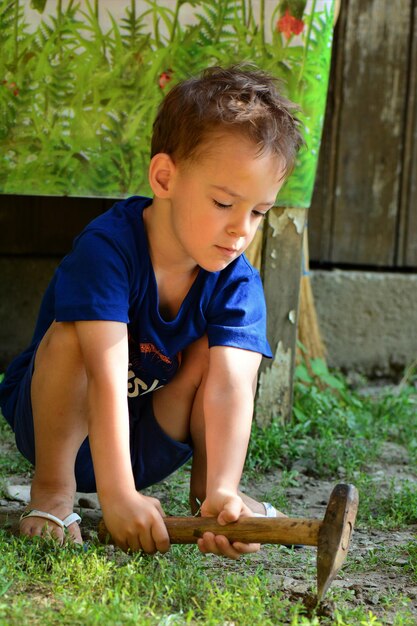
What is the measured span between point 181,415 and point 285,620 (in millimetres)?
686

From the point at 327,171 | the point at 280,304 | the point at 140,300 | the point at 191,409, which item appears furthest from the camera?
the point at 327,171

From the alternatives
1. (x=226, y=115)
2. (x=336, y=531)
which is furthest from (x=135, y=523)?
(x=226, y=115)

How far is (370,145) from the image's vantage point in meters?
4.33

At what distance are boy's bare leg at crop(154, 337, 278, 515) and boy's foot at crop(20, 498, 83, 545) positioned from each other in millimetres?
336

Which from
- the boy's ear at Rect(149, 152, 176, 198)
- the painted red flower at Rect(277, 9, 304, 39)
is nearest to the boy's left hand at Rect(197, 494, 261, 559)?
the boy's ear at Rect(149, 152, 176, 198)

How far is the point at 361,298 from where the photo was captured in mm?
4371

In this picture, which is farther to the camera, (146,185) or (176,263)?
(146,185)

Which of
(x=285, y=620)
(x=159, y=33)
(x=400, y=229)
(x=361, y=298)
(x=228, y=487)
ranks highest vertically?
(x=159, y=33)

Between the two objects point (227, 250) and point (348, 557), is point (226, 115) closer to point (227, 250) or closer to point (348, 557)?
point (227, 250)

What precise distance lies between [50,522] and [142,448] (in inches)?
13.3

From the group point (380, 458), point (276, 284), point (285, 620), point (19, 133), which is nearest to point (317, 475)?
point (380, 458)

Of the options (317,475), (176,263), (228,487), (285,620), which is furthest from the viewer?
(317,475)

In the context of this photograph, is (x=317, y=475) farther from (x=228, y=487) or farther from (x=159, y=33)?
(x=159, y=33)

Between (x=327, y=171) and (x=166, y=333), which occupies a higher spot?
(x=327, y=171)
